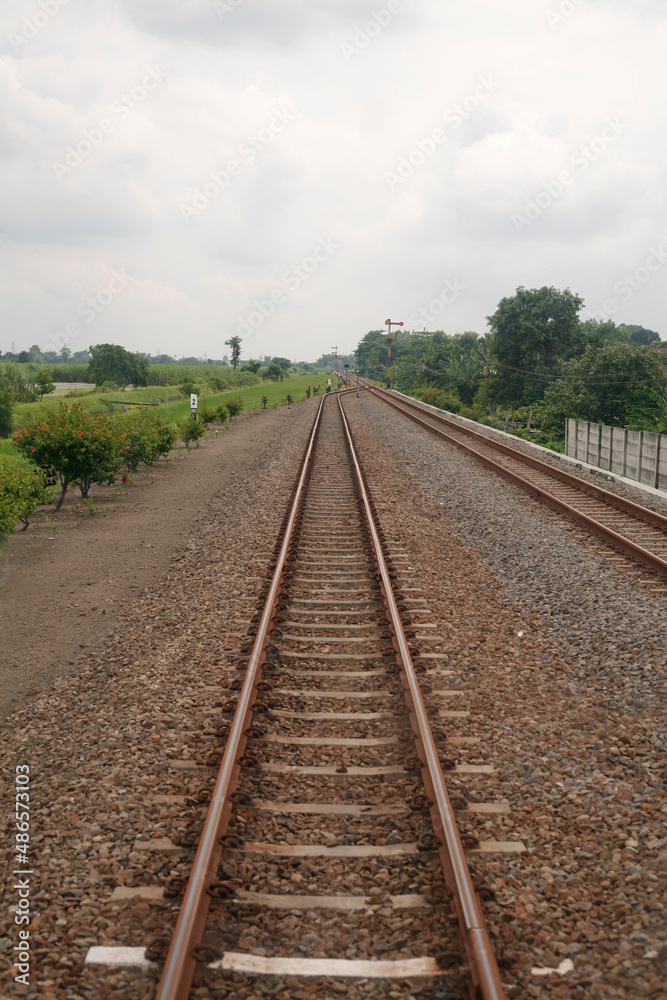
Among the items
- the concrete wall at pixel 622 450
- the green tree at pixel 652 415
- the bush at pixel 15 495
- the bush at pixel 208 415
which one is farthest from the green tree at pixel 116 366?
the bush at pixel 15 495

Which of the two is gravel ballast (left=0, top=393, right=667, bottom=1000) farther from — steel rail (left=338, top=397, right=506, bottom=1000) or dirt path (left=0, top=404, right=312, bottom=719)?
dirt path (left=0, top=404, right=312, bottom=719)

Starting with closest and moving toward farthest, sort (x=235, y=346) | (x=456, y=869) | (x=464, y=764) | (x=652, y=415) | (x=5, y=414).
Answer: (x=456, y=869)
(x=464, y=764)
(x=652, y=415)
(x=5, y=414)
(x=235, y=346)

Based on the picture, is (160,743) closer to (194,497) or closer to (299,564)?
(299,564)

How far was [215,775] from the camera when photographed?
13.1ft

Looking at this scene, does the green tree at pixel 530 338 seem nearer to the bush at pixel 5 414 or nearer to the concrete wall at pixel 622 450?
the concrete wall at pixel 622 450

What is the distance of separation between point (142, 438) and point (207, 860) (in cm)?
1447

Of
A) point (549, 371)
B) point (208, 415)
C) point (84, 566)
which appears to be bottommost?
point (84, 566)

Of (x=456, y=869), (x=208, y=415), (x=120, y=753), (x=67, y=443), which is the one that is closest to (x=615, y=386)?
(x=208, y=415)

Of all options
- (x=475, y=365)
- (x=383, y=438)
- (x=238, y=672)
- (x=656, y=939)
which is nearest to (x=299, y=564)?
(x=238, y=672)

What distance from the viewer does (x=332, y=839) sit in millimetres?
3500

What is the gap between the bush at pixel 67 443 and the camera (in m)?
12.5

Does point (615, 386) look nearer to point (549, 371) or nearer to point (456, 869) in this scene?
point (549, 371)

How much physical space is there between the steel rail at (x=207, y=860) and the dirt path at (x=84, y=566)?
200cm

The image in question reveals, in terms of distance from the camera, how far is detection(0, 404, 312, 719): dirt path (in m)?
6.21
